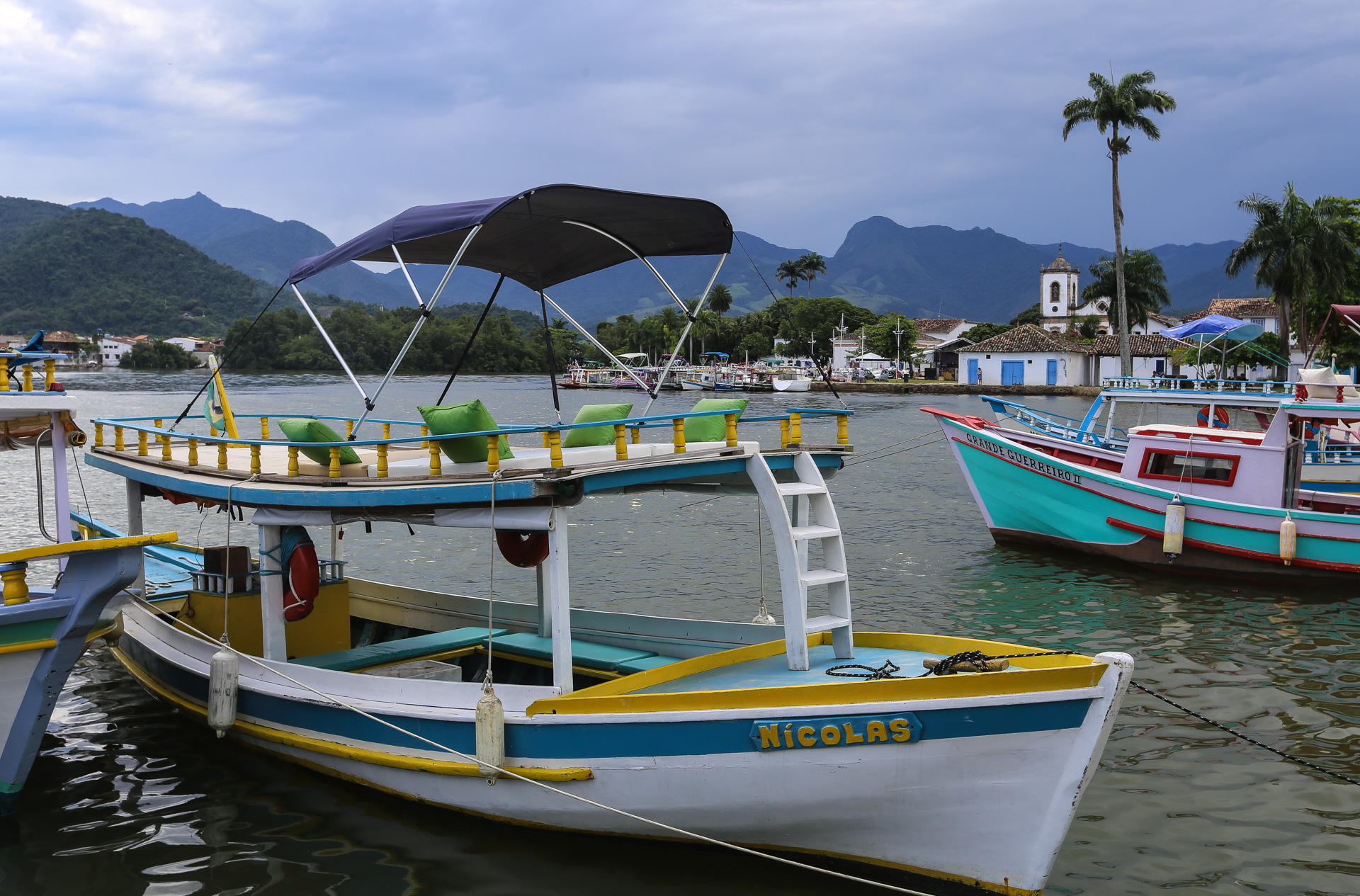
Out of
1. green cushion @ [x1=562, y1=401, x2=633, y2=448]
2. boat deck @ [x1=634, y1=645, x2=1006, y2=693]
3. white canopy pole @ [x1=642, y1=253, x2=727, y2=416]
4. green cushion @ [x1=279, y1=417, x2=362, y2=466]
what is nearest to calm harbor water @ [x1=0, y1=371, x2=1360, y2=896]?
boat deck @ [x1=634, y1=645, x2=1006, y2=693]

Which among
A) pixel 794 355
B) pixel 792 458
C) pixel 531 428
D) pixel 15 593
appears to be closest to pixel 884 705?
pixel 792 458

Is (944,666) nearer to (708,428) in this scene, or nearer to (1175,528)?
(708,428)

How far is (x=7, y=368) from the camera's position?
8500 mm

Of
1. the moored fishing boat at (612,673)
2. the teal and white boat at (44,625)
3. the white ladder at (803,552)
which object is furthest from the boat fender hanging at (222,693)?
the white ladder at (803,552)

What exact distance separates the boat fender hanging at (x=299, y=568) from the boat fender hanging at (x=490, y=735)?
8.99 feet

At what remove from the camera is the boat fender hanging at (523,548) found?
7934 millimetres

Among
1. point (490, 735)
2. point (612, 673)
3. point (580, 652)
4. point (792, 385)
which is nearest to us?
point (490, 735)

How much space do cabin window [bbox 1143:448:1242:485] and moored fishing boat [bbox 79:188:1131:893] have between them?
11.2m

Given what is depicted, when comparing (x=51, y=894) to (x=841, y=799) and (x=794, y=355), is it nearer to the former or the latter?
(x=841, y=799)

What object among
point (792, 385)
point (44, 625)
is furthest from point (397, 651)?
point (792, 385)

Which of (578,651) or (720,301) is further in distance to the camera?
(720,301)

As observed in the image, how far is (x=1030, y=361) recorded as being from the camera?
79500 millimetres

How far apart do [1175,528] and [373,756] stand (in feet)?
46.4

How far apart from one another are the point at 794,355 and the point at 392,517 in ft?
361
